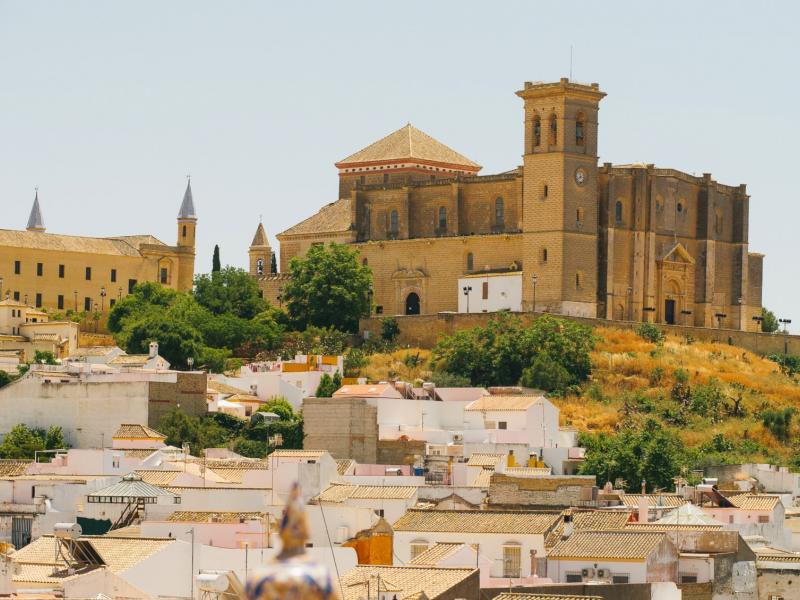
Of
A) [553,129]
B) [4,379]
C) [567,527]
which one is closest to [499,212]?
[553,129]

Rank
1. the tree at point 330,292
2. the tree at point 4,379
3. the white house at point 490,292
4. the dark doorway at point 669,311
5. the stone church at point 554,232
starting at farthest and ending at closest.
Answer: the dark doorway at point 669,311, the tree at point 330,292, the stone church at point 554,232, the white house at point 490,292, the tree at point 4,379

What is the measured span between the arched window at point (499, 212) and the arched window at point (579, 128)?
439 centimetres

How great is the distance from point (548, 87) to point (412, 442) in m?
21.4

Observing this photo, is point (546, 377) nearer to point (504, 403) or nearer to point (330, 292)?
point (504, 403)

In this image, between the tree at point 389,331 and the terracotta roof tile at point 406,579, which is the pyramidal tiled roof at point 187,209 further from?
the terracotta roof tile at point 406,579

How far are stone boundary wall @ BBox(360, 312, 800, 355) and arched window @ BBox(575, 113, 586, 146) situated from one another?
647 centimetres

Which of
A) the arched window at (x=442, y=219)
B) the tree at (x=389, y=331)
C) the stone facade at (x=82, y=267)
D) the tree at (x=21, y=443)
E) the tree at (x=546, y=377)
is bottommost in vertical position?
the tree at (x=21, y=443)

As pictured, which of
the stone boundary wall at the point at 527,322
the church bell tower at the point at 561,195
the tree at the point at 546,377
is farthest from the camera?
the church bell tower at the point at 561,195

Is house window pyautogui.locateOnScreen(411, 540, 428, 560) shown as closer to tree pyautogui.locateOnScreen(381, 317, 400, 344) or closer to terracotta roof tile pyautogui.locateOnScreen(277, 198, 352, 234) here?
tree pyautogui.locateOnScreen(381, 317, 400, 344)

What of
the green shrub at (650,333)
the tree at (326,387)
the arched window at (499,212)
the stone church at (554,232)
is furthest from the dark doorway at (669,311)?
the tree at (326,387)

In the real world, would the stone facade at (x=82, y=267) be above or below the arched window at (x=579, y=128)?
below

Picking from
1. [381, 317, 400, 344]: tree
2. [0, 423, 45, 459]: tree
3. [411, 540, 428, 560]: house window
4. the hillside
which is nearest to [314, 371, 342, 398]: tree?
the hillside

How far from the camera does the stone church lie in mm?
65562

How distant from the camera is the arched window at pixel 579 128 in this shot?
66.2 metres
